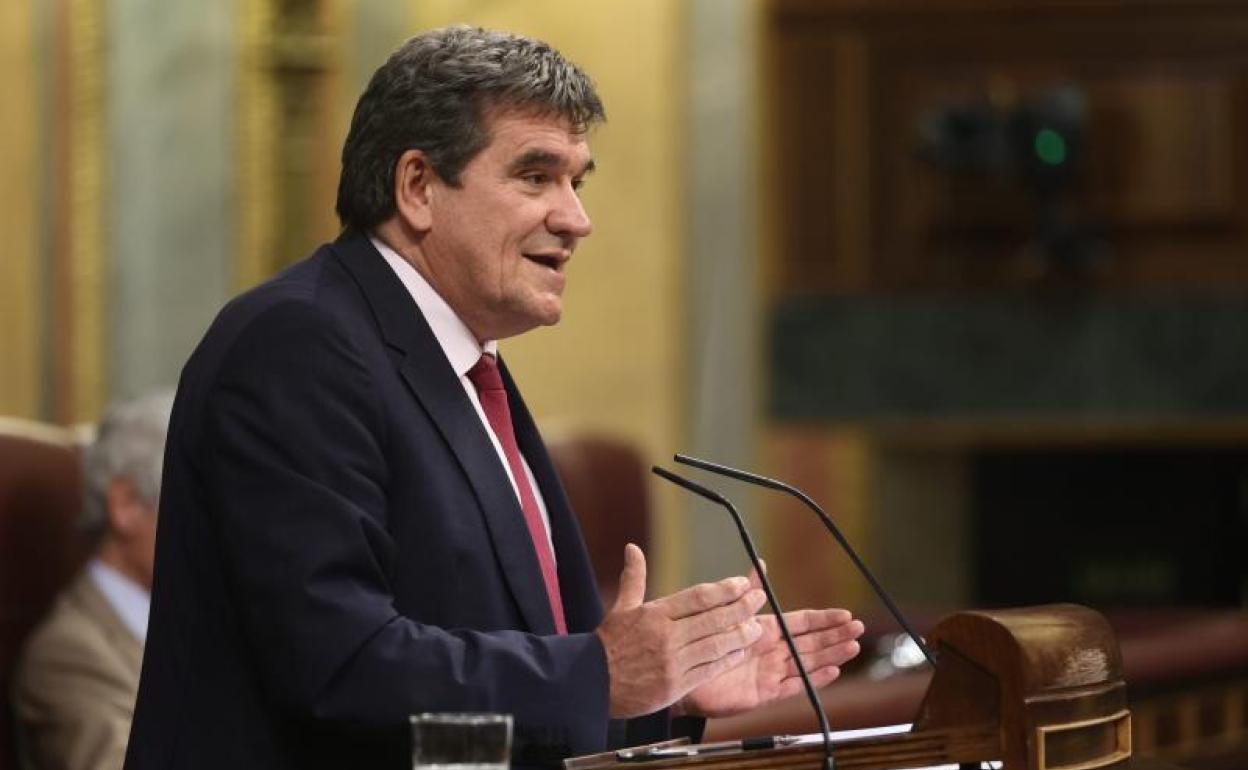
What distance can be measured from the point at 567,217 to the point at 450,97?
0.16m

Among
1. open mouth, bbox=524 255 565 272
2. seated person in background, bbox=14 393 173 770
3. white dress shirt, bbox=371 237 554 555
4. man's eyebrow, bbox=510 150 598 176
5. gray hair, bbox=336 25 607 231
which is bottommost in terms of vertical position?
seated person in background, bbox=14 393 173 770

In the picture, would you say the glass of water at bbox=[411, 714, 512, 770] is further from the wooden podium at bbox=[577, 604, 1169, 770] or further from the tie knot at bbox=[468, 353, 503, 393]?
the tie knot at bbox=[468, 353, 503, 393]

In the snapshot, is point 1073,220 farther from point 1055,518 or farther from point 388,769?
point 388,769

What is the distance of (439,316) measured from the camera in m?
2.08

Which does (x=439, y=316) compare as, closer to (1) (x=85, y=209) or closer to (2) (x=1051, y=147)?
(1) (x=85, y=209)

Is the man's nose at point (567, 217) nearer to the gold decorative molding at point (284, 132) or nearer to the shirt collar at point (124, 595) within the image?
the shirt collar at point (124, 595)

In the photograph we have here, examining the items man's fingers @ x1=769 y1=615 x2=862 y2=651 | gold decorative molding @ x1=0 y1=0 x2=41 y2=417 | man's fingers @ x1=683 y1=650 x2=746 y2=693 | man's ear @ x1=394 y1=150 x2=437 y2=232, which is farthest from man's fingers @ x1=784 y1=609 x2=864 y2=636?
gold decorative molding @ x1=0 y1=0 x2=41 y2=417

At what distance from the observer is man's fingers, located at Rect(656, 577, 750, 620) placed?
178 cm

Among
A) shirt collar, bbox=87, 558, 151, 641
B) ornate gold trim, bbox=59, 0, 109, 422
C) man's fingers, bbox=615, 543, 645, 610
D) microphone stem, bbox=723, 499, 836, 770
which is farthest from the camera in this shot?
ornate gold trim, bbox=59, 0, 109, 422

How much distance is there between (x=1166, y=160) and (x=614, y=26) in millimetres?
1600

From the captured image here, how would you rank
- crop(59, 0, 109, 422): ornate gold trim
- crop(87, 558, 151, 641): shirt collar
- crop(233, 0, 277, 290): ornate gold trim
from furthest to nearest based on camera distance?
crop(233, 0, 277, 290): ornate gold trim
crop(59, 0, 109, 422): ornate gold trim
crop(87, 558, 151, 641): shirt collar

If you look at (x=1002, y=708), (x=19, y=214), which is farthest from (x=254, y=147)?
(x=1002, y=708)

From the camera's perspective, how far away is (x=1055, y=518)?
21.7ft

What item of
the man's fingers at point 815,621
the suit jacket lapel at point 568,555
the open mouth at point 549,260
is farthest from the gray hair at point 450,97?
the man's fingers at point 815,621
